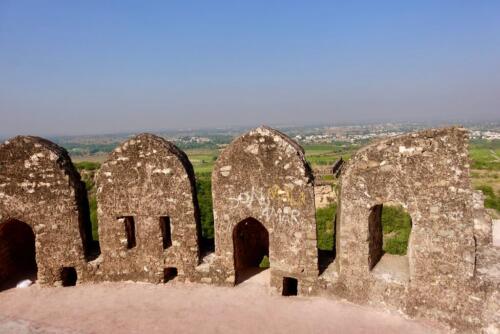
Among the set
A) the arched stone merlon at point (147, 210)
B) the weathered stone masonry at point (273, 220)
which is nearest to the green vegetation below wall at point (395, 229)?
the weathered stone masonry at point (273, 220)

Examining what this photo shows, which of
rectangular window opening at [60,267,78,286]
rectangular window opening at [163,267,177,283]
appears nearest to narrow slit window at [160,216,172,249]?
rectangular window opening at [163,267,177,283]

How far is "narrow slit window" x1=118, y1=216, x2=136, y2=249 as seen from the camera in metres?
8.20

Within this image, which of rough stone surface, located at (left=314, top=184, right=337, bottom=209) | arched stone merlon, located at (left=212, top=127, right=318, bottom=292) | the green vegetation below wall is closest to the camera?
arched stone merlon, located at (left=212, top=127, right=318, bottom=292)

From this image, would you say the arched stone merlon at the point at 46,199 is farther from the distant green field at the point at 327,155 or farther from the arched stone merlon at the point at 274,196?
the distant green field at the point at 327,155

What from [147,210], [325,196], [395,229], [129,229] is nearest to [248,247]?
[147,210]

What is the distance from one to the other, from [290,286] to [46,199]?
208 inches

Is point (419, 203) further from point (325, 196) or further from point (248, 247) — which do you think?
point (325, 196)

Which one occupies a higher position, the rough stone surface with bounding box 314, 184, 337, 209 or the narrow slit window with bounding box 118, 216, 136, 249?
the narrow slit window with bounding box 118, 216, 136, 249

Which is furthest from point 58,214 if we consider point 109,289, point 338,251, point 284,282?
point 338,251

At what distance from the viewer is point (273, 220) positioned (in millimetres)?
7527

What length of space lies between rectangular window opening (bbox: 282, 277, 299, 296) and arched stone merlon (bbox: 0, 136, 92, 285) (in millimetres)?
4247

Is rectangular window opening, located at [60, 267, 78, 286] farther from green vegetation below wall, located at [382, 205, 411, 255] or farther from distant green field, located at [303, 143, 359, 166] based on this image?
distant green field, located at [303, 143, 359, 166]

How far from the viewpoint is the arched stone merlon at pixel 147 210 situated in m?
7.87

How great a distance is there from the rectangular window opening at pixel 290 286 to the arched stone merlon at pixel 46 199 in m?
4.25
